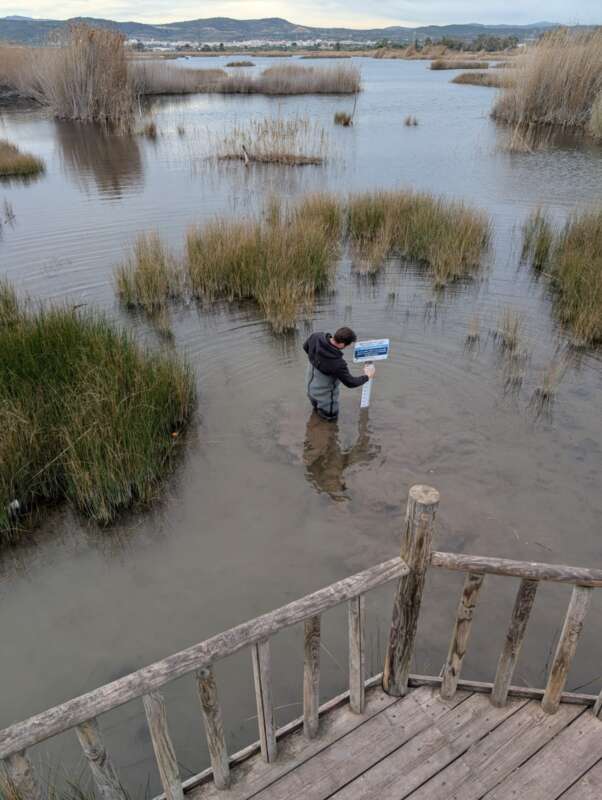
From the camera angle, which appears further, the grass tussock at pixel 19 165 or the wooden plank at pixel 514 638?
the grass tussock at pixel 19 165

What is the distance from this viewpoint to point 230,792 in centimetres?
266

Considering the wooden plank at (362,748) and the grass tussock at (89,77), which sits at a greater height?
the grass tussock at (89,77)

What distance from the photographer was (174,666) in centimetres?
216

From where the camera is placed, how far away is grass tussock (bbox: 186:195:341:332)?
373 inches

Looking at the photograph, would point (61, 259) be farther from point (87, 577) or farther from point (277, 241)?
point (87, 577)

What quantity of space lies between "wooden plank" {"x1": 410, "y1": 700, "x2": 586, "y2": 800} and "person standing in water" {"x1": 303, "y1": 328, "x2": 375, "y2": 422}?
351 cm

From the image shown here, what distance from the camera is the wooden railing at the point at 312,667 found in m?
2.06

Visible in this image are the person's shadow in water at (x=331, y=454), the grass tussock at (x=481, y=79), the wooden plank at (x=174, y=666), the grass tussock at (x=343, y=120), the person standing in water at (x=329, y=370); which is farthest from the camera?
the grass tussock at (x=481, y=79)

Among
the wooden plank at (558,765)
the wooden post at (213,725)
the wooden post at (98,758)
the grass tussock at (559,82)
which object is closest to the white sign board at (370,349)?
the wooden plank at (558,765)

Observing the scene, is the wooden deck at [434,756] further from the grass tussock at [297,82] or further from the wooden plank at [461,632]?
the grass tussock at [297,82]

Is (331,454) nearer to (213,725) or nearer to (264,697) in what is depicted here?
(264,697)

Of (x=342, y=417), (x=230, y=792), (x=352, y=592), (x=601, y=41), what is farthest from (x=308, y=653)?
(x=601, y=41)

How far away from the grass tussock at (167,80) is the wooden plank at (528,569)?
4081 cm

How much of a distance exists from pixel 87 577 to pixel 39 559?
56 centimetres
